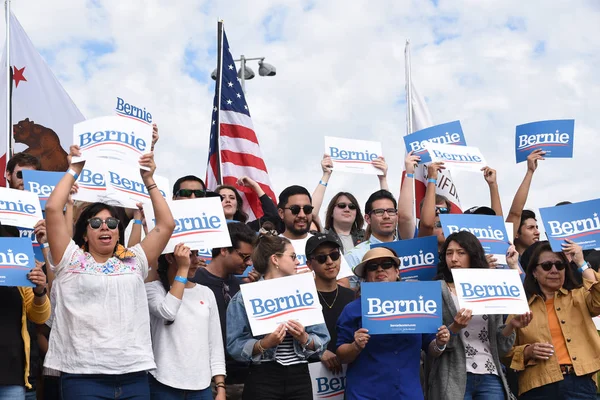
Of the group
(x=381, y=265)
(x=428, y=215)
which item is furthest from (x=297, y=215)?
(x=381, y=265)

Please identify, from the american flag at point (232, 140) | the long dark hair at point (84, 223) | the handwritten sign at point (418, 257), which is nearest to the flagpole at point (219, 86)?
the american flag at point (232, 140)

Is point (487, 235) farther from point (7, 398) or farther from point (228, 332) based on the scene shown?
point (7, 398)

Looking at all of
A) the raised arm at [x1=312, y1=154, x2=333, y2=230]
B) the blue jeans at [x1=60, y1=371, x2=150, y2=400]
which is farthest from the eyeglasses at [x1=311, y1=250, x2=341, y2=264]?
the raised arm at [x1=312, y1=154, x2=333, y2=230]

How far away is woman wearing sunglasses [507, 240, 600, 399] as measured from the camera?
23.0ft

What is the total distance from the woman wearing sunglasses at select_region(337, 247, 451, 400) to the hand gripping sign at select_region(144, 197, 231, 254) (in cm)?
114

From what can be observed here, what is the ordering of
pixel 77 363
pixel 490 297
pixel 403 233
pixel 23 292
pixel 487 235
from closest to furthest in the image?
pixel 77 363, pixel 23 292, pixel 490 297, pixel 487 235, pixel 403 233

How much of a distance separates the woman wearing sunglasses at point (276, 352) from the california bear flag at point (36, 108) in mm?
4859

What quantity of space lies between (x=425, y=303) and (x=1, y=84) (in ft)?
21.3

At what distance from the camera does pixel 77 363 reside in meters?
5.25

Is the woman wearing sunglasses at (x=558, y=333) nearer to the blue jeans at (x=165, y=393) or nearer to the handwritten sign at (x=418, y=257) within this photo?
the handwritten sign at (x=418, y=257)

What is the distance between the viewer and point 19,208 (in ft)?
21.1

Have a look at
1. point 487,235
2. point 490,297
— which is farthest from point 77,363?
point 487,235

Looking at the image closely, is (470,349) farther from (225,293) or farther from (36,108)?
(36,108)

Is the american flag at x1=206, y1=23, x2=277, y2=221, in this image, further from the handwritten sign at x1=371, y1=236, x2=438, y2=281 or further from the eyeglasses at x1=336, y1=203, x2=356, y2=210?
the handwritten sign at x1=371, y1=236, x2=438, y2=281
